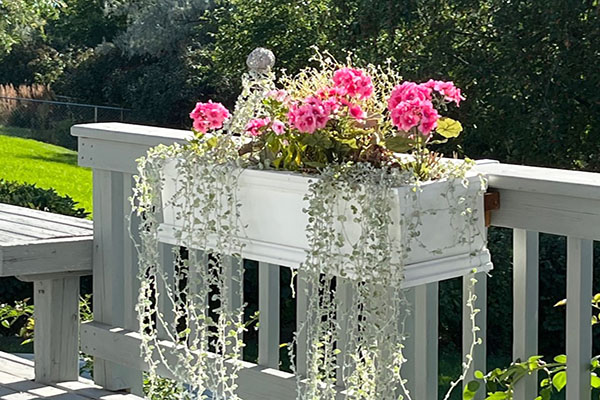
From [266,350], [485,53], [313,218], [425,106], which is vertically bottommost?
[266,350]

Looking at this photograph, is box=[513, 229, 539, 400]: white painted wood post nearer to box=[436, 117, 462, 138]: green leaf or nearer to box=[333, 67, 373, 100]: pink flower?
box=[436, 117, 462, 138]: green leaf

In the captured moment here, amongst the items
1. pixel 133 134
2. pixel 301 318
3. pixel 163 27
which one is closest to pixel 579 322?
pixel 301 318

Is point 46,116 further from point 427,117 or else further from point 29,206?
point 427,117

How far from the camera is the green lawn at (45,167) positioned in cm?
1352

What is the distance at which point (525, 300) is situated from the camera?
2105 mm

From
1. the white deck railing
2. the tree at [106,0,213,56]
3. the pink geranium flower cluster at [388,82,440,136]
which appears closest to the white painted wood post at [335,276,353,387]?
the white deck railing

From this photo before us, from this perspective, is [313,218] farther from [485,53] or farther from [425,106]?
[485,53]

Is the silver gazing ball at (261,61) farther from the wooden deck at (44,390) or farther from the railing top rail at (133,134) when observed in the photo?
the wooden deck at (44,390)

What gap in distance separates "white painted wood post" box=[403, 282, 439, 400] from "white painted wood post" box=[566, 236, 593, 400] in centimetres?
32

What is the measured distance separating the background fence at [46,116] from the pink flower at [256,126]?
15.8 meters

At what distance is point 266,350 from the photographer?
8.59ft

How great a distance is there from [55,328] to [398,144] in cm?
150

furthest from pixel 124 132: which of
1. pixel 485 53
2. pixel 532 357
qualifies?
pixel 485 53

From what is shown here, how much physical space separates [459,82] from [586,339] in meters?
9.56
